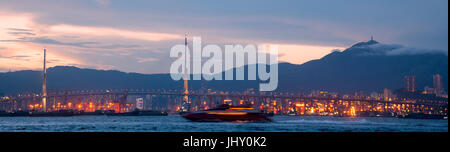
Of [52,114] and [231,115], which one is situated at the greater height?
[231,115]

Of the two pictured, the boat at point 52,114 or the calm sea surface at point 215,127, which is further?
the boat at point 52,114

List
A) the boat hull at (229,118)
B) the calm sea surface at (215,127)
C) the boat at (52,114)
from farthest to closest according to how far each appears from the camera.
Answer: the boat at (52,114), the boat hull at (229,118), the calm sea surface at (215,127)

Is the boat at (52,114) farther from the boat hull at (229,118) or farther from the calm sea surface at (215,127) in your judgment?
the boat hull at (229,118)

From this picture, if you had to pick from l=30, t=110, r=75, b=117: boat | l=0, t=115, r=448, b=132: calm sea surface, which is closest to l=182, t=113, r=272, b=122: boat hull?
l=0, t=115, r=448, b=132: calm sea surface

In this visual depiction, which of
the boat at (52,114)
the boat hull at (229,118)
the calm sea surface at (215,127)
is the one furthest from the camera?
the boat at (52,114)

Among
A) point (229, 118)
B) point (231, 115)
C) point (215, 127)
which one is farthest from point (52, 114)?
point (215, 127)

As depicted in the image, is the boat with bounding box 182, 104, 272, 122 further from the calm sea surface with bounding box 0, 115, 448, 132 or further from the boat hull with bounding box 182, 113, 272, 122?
the calm sea surface with bounding box 0, 115, 448, 132

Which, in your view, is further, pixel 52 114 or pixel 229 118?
pixel 52 114

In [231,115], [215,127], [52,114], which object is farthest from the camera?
[52,114]

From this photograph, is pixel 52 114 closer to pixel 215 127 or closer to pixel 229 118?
pixel 229 118

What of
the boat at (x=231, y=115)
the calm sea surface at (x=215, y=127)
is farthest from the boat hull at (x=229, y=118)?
the calm sea surface at (x=215, y=127)
